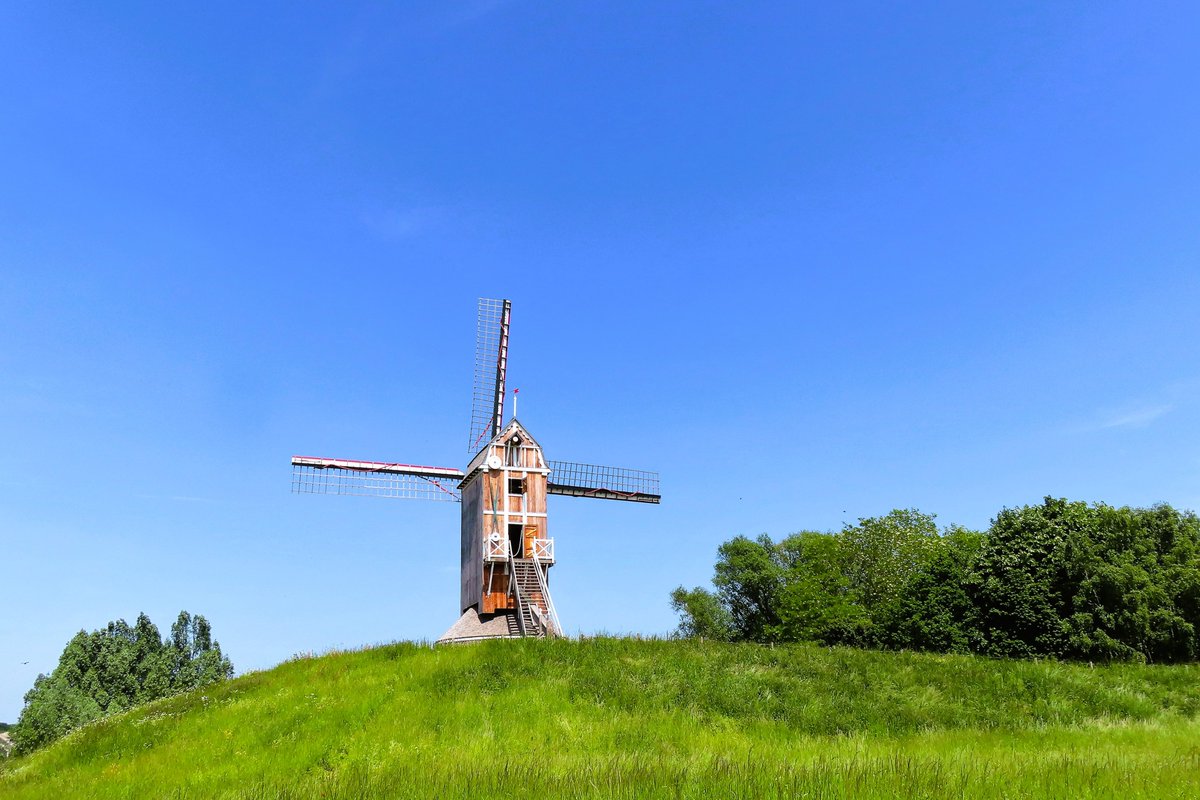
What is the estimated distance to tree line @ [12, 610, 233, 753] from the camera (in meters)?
65.2

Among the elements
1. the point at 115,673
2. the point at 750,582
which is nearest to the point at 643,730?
the point at 750,582

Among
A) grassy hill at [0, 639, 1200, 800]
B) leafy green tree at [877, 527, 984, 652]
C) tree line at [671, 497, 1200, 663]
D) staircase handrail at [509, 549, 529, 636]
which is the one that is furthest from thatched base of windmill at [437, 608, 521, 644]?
leafy green tree at [877, 527, 984, 652]

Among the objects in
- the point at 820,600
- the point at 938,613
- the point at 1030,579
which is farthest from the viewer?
the point at 820,600

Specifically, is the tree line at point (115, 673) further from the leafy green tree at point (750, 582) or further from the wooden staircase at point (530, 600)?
the leafy green tree at point (750, 582)

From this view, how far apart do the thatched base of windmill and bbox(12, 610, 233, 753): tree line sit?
3511 cm

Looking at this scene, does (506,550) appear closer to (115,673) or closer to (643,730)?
(643,730)

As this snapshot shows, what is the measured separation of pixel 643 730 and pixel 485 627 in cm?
2032

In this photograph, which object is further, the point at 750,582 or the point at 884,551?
the point at 750,582

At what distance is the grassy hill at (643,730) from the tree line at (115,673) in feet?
152

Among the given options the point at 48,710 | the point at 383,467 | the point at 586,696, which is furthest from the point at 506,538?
the point at 48,710

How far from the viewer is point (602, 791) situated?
11.9 metres

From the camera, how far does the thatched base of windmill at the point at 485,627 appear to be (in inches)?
1581

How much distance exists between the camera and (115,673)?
7344 centimetres

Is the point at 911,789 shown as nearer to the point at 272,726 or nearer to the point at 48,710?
the point at 272,726
